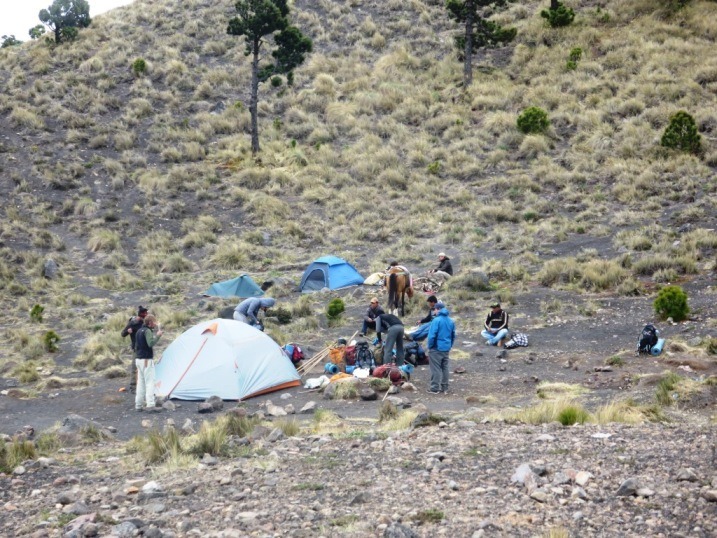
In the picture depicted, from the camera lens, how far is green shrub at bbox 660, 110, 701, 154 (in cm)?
3084

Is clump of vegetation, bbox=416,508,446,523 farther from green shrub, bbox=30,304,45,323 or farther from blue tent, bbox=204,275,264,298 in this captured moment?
green shrub, bbox=30,304,45,323

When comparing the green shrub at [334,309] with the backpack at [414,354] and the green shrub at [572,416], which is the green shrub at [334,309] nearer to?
the backpack at [414,354]

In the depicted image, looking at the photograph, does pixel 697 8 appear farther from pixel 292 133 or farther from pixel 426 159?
pixel 292 133

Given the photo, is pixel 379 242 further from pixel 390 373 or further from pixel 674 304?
pixel 390 373

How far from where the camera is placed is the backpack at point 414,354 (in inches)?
626

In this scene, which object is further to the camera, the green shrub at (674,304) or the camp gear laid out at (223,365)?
the green shrub at (674,304)

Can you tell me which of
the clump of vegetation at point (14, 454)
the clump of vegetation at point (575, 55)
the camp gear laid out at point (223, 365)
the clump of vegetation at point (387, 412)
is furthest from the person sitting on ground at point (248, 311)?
the clump of vegetation at point (575, 55)

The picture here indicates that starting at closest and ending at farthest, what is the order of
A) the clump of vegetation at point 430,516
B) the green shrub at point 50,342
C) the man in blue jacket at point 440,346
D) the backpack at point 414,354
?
the clump of vegetation at point 430,516 < the man in blue jacket at point 440,346 < the backpack at point 414,354 < the green shrub at point 50,342

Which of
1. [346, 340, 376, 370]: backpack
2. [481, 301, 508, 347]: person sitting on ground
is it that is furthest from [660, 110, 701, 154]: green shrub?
[346, 340, 376, 370]: backpack

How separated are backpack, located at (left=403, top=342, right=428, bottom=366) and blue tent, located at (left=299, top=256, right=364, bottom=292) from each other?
8.46 m

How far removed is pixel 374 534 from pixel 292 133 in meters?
34.7

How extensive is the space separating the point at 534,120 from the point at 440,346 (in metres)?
24.4

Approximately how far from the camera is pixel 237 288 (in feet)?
79.8

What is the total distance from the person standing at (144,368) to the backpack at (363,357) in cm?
389
